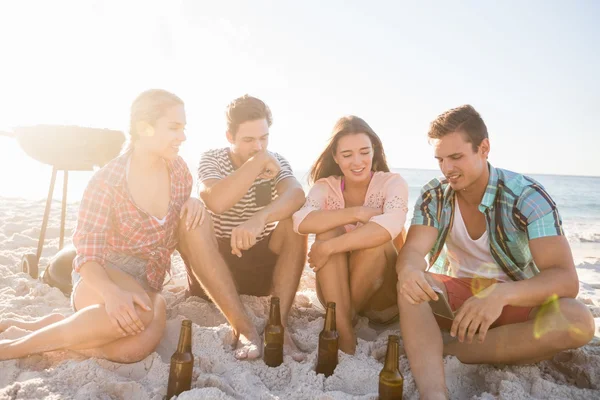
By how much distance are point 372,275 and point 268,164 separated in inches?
45.3

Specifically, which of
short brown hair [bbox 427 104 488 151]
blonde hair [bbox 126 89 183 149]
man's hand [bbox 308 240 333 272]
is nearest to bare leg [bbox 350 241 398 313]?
man's hand [bbox 308 240 333 272]

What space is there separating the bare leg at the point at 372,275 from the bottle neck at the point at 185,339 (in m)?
1.31

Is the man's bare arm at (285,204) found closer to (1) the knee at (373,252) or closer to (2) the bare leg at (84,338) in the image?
(1) the knee at (373,252)

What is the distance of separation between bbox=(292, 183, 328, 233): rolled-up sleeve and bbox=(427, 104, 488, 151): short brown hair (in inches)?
37.9

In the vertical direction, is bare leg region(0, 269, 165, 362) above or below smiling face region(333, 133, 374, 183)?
below

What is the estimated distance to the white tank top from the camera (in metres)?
2.89

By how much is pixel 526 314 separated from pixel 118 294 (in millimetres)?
2404

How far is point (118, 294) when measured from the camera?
242cm

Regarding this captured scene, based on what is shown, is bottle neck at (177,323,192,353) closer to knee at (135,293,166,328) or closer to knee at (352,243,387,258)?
knee at (135,293,166,328)

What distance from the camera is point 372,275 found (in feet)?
9.82

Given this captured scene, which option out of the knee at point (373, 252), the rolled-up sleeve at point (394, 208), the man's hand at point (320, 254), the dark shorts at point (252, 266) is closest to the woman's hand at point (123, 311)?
the dark shorts at point (252, 266)

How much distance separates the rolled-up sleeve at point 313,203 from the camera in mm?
3135

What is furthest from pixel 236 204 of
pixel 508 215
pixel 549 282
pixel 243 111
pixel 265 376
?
pixel 549 282

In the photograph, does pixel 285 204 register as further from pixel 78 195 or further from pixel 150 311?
pixel 78 195
